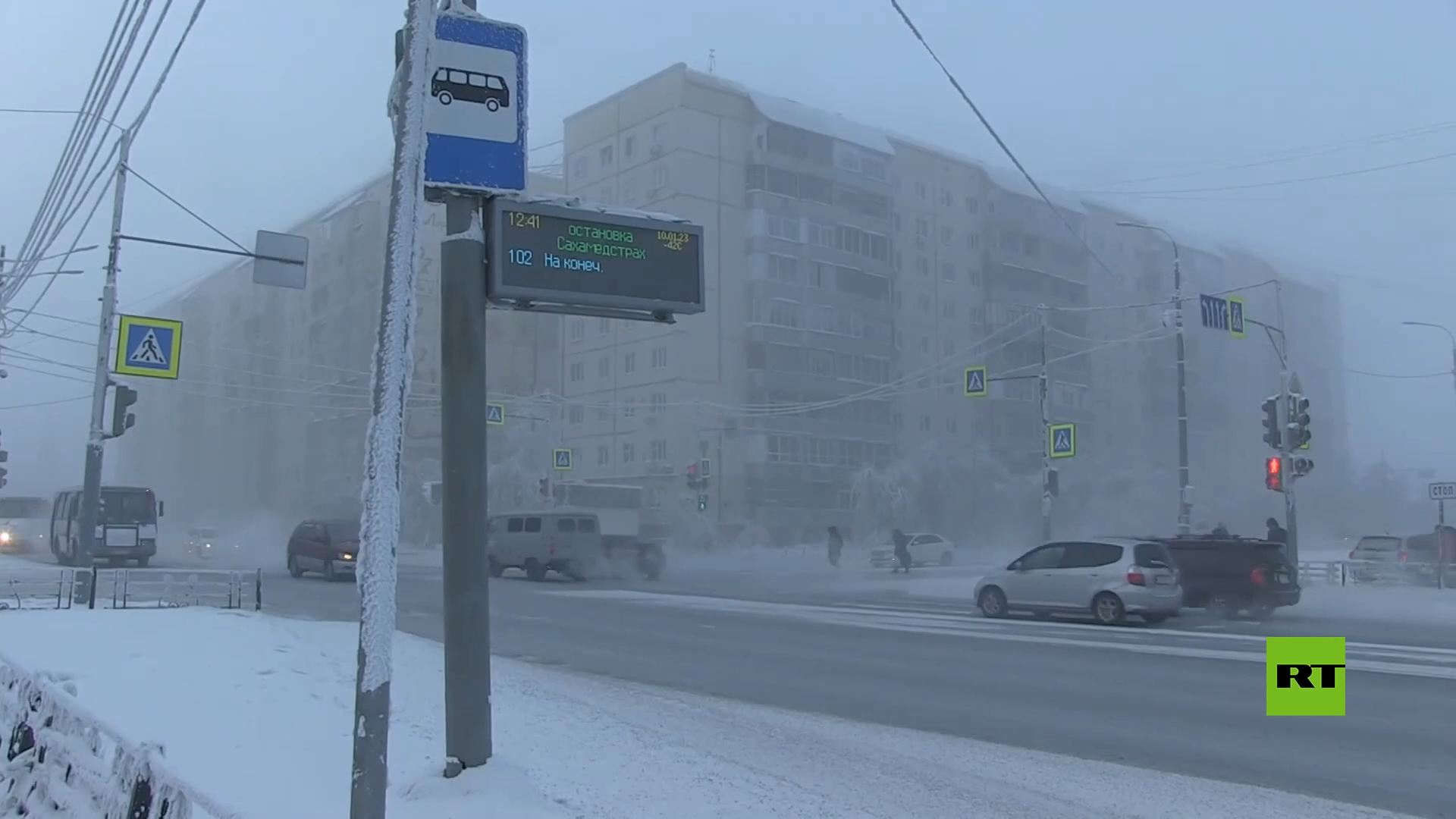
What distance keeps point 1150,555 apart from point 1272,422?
8.30 meters

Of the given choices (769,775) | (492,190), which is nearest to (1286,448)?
(769,775)

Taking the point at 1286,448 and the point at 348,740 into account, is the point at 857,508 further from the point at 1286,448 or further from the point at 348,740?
the point at 348,740

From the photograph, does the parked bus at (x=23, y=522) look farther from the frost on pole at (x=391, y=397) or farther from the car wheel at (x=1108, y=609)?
the frost on pole at (x=391, y=397)

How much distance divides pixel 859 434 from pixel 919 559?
43.0 ft

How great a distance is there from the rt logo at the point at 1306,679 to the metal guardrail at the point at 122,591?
14791 mm

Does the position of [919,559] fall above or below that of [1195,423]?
below

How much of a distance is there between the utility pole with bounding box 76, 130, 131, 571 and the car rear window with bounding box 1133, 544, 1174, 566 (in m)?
17.5

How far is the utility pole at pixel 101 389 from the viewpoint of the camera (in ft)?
65.3

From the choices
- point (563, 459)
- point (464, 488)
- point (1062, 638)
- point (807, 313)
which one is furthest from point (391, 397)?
point (807, 313)

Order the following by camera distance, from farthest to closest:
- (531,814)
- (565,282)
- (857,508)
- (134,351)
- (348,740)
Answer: (857,508)
(134,351)
(348,740)
(565,282)
(531,814)

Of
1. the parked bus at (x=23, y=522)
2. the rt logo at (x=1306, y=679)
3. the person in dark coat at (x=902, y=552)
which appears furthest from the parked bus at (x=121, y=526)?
the rt logo at (x=1306, y=679)

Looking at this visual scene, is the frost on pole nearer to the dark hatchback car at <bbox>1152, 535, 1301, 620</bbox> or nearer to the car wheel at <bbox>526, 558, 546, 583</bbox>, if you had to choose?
the dark hatchback car at <bbox>1152, 535, 1301, 620</bbox>

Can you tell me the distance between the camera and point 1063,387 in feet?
206

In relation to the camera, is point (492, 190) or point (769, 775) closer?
point (492, 190)
